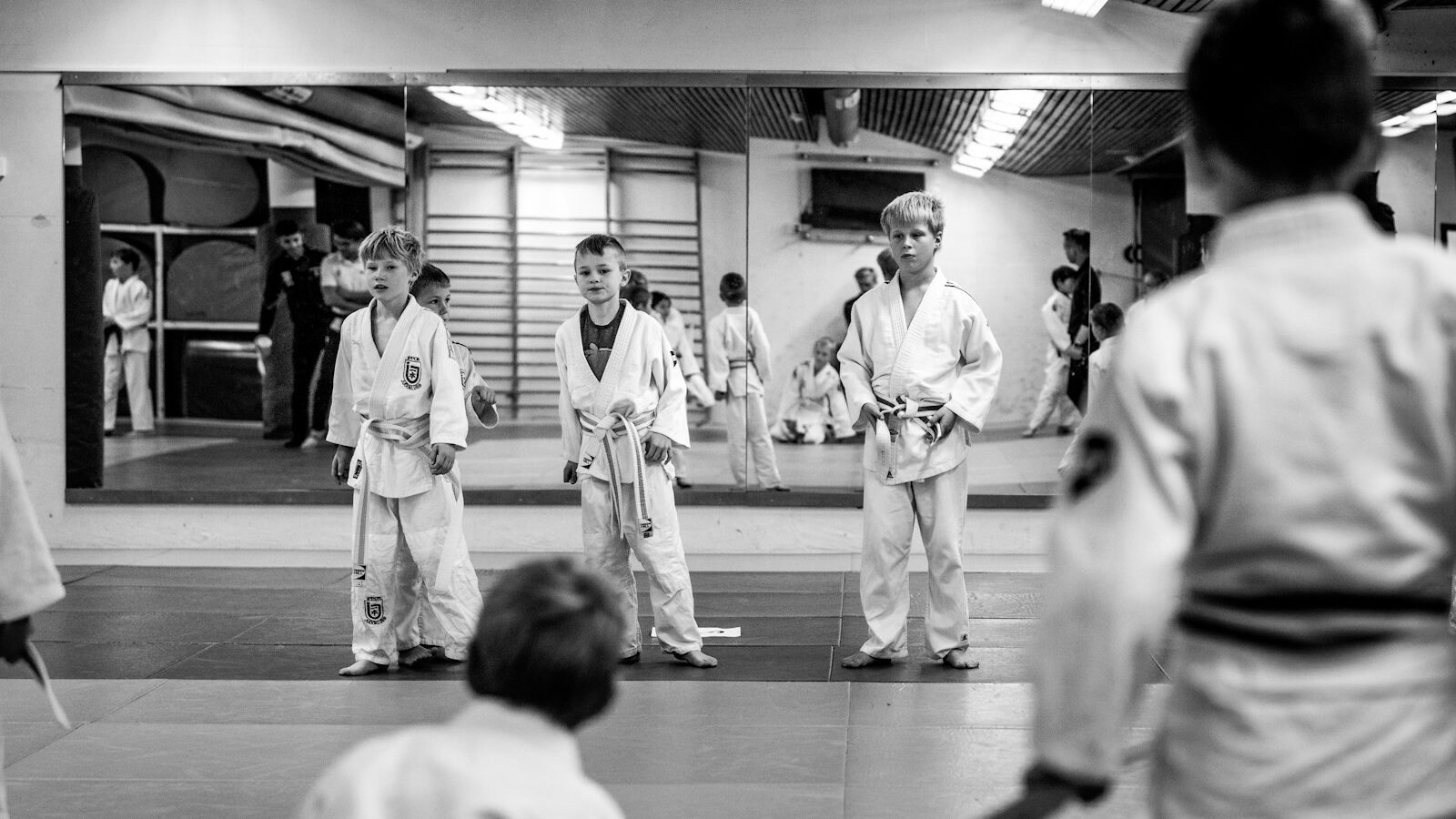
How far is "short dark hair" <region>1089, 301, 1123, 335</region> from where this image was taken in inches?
288

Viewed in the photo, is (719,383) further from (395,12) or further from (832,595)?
(395,12)

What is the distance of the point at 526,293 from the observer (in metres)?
7.57

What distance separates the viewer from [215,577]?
7074mm

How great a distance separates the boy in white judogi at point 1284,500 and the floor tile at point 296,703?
3353 millimetres

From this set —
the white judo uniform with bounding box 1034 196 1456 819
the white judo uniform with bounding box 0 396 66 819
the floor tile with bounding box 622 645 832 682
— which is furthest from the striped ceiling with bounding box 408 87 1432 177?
the white judo uniform with bounding box 1034 196 1456 819

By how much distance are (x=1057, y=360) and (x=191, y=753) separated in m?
5.02

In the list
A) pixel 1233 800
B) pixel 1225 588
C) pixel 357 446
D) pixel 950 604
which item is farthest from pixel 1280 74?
pixel 357 446

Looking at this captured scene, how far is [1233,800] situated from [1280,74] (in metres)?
0.68

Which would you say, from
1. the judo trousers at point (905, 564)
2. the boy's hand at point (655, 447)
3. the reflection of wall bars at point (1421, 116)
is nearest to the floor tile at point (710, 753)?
the judo trousers at point (905, 564)

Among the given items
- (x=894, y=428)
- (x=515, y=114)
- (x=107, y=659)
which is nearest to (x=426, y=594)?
(x=107, y=659)

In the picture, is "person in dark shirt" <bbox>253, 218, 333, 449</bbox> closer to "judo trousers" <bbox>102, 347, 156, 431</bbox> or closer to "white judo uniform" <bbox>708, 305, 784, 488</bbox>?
"judo trousers" <bbox>102, 347, 156, 431</bbox>

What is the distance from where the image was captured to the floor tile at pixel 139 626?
220 inches

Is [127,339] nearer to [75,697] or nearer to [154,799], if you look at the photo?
[75,697]

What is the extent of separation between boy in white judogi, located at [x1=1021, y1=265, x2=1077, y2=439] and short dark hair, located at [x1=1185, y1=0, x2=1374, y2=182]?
20.4 ft
